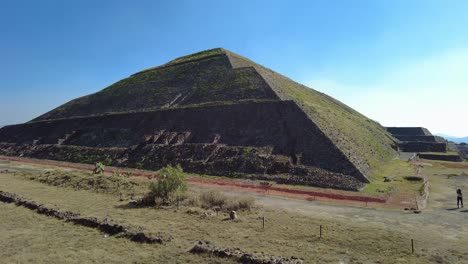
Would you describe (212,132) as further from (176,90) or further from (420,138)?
(420,138)

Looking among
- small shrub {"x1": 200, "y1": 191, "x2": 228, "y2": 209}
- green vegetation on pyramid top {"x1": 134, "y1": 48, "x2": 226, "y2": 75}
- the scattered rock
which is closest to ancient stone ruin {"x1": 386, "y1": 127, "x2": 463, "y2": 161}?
green vegetation on pyramid top {"x1": 134, "y1": 48, "x2": 226, "y2": 75}

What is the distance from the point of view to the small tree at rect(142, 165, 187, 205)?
93.0 ft

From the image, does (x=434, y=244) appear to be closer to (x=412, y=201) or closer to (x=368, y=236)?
(x=368, y=236)

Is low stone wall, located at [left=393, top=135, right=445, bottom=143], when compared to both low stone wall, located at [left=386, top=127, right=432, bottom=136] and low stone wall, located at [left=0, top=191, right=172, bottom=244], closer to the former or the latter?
low stone wall, located at [left=386, top=127, right=432, bottom=136]

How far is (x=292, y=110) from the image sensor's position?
5362 centimetres

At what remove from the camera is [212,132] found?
54.6 meters

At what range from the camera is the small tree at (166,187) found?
93.0ft

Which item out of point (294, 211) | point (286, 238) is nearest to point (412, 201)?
point (294, 211)

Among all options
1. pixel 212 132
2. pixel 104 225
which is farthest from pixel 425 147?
pixel 104 225

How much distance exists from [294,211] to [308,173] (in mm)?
14480

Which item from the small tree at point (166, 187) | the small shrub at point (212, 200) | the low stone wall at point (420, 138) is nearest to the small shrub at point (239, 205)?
the small shrub at point (212, 200)

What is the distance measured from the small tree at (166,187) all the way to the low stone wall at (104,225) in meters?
6.30

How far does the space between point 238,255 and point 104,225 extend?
9053mm

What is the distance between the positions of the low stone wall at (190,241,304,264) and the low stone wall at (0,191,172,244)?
7.68ft
